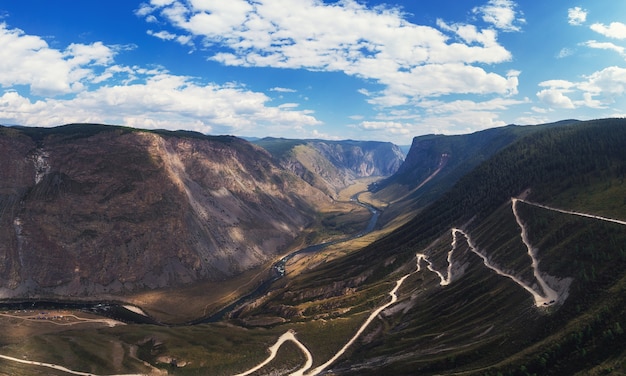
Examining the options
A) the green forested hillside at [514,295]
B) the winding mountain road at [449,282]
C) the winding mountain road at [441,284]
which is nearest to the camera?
the green forested hillside at [514,295]

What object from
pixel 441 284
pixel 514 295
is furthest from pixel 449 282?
pixel 514 295

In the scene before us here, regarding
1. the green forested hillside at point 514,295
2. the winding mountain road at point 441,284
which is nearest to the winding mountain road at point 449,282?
the winding mountain road at point 441,284

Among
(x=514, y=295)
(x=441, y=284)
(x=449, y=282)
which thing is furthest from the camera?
(x=441, y=284)

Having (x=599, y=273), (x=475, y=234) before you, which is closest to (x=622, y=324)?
(x=599, y=273)

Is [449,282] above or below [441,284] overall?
above

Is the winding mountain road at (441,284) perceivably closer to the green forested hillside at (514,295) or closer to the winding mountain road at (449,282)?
the winding mountain road at (449,282)

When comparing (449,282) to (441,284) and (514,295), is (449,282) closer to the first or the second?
(441,284)

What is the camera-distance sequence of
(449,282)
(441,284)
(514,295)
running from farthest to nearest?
(441,284) < (449,282) < (514,295)

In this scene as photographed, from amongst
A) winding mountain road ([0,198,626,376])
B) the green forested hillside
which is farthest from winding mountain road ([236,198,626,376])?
the green forested hillside

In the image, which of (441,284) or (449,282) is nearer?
(449,282)

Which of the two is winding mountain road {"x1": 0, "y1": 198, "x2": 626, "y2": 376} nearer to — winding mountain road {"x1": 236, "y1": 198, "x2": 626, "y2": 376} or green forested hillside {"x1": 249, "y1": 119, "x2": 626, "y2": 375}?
winding mountain road {"x1": 236, "y1": 198, "x2": 626, "y2": 376}

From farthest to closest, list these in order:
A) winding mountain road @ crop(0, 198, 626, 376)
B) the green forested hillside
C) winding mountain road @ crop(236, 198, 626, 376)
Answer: winding mountain road @ crop(0, 198, 626, 376)
winding mountain road @ crop(236, 198, 626, 376)
the green forested hillside
